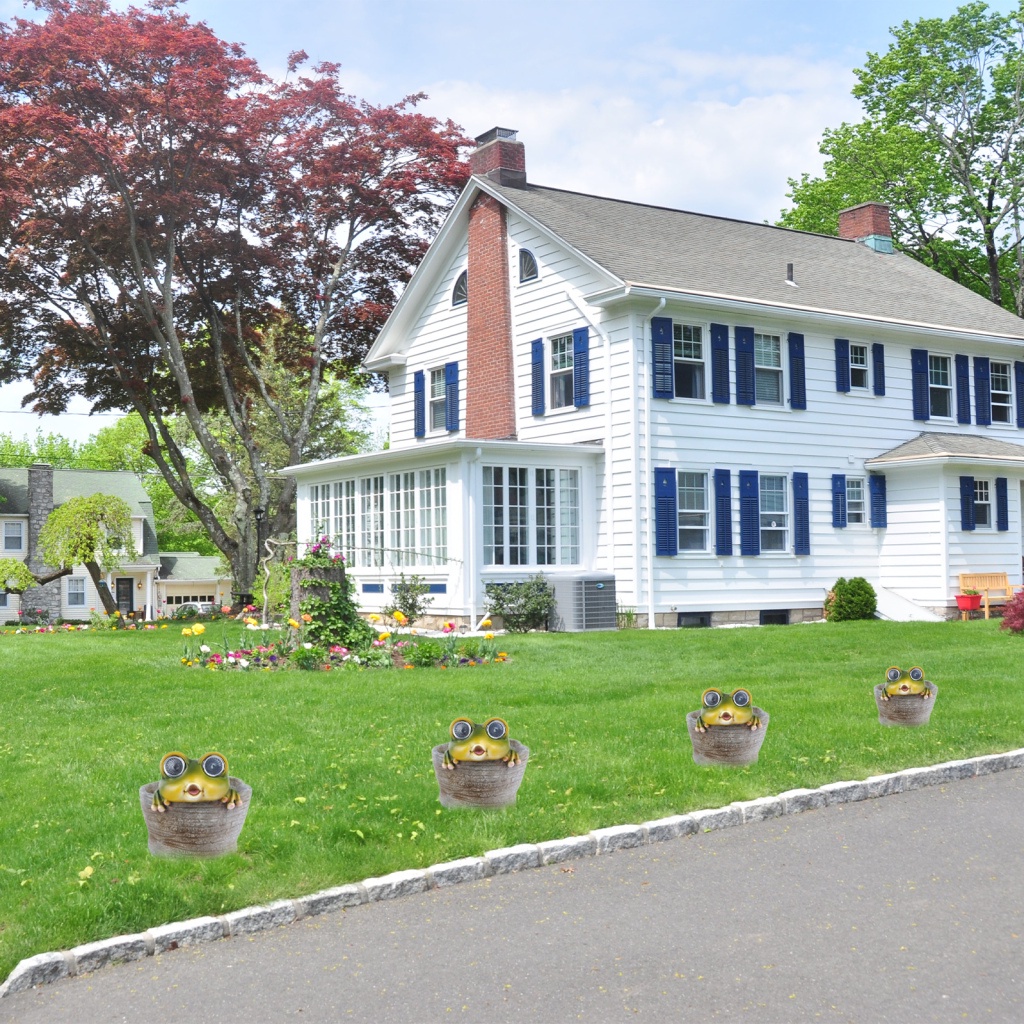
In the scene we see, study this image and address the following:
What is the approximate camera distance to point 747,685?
12.5 meters

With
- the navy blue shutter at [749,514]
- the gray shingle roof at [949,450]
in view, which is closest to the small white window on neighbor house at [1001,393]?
the gray shingle roof at [949,450]

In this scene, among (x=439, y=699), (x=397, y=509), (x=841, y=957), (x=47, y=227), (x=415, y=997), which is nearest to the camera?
(x=415, y=997)

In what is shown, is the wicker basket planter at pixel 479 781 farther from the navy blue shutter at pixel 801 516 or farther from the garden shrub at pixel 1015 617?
the navy blue shutter at pixel 801 516

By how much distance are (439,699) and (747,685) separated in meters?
3.40

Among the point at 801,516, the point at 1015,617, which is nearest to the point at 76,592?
the point at 801,516

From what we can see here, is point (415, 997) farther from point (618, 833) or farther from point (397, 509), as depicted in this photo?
point (397, 509)

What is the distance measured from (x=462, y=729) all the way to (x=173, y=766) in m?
1.68

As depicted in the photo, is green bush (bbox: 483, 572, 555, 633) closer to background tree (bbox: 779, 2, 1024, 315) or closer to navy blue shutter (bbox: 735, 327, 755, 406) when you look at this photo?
navy blue shutter (bbox: 735, 327, 755, 406)

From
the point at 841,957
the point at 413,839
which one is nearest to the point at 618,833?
the point at 413,839

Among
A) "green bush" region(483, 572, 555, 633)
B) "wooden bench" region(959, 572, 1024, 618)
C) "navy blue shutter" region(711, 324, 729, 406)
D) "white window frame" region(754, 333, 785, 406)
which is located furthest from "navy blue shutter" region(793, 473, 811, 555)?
"green bush" region(483, 572, 555, 633)

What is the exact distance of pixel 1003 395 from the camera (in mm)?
26344

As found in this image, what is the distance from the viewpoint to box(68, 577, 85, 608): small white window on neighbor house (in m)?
50.4

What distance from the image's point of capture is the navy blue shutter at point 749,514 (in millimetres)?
21812

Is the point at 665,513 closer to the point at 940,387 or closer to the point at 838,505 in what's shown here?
the point at 838,505
